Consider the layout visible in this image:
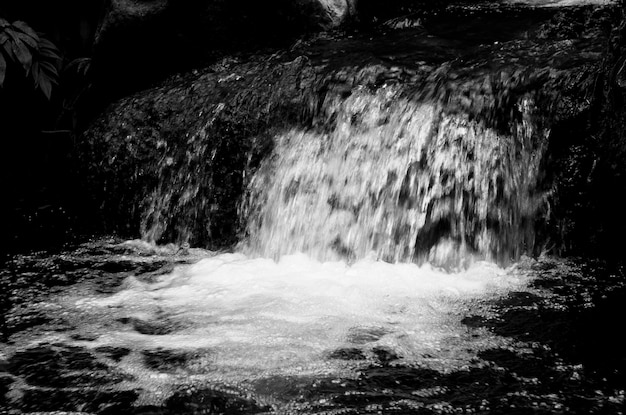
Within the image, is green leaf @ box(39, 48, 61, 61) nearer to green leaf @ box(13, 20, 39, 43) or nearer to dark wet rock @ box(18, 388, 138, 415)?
green leaf @ box(13, 20, 39, 43)

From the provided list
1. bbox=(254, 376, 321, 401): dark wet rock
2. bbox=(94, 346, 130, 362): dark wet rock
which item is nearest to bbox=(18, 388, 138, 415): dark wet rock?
bbox=(94, 346, 130, 362): dark wet rock

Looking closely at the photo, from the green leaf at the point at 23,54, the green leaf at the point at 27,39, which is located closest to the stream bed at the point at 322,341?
the green leaf at the point at 23,54

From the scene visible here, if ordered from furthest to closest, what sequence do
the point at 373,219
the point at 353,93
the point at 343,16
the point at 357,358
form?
the point at 343,16, the point at 353,93, the point at 373,219, the point at 357,358

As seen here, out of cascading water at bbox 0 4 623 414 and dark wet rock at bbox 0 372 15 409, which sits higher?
cascading water at bbox 0 4 623 414

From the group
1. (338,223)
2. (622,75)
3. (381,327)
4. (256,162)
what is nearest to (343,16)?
(256,162)

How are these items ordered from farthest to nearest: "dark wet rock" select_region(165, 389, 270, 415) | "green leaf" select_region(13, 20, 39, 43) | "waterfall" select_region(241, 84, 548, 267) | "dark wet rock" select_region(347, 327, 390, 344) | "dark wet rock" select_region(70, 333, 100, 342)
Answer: "green leaf" select_region(13, 20, 39, 43) → "waterfall" select_region(241, 84, 548, 267) → "dark wet rock" select_region(70, 333, 100, 342) → "dark wet rock" select_region(347, 327, 390, 344) → "dark wet rock" select_region(165, 389, 270, 415)

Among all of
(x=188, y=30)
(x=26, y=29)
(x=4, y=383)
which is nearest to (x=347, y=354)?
(x=4, y=383)

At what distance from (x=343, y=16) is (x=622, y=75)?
310 cm

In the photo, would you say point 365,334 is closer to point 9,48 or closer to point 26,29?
point 9,48

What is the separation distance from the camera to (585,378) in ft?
8.62

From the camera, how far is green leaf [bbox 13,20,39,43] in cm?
673

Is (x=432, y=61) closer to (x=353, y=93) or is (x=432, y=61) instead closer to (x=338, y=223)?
(x=353, y=93)

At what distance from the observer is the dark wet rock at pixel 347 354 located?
2.99 meters

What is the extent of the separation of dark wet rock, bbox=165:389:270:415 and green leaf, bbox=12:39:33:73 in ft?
16.1
